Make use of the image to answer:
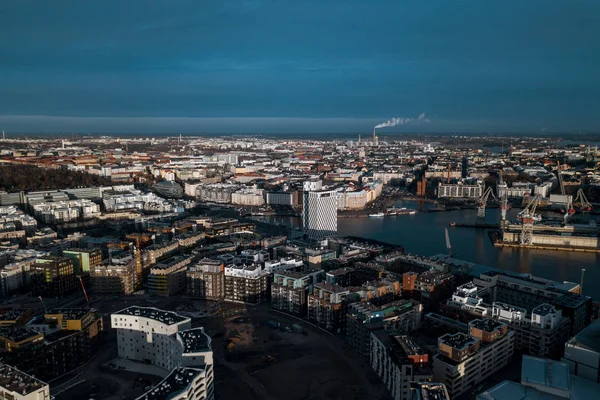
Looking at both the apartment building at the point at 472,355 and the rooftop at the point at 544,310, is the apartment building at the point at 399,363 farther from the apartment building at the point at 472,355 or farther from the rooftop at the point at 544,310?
the rooftop at the point at 544,310

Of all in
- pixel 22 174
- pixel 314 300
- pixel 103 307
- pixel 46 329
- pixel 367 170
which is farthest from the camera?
pixel 367 170

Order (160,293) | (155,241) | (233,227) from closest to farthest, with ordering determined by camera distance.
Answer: (160,293)
(155,241)
(233,227)

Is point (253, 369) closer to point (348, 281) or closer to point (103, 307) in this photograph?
point (348, 281)

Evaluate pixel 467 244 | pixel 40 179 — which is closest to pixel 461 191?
pixel 467 244

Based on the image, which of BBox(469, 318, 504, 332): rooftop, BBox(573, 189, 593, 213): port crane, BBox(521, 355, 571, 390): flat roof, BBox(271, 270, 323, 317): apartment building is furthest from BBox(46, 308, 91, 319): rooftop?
BBox(573, 189, 593, 213): port crane

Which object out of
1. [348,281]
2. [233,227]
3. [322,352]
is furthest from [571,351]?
[233,227]

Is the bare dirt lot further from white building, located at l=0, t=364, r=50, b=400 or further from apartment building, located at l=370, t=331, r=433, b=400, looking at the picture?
white building, located at l=0, t=364, r=50, b=400
